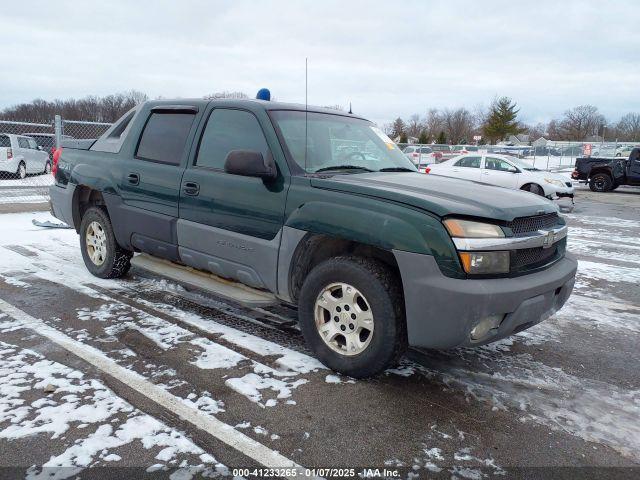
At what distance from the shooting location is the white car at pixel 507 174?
44.7 feet

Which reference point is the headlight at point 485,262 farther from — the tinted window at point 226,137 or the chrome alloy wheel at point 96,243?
the chrome alloy wheel at point 96,243

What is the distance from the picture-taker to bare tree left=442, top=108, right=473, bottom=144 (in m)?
86.4

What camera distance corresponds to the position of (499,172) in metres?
14.3

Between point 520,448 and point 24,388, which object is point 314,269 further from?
point 24,388

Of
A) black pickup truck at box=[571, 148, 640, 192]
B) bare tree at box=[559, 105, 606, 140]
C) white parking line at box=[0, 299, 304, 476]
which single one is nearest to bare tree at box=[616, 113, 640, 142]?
bare tree at box=[559, 105, 606, 140]

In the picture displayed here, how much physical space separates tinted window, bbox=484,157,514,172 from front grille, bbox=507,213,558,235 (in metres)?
11.5

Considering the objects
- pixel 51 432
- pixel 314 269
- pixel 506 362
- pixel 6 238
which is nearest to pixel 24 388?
pixel 51 432

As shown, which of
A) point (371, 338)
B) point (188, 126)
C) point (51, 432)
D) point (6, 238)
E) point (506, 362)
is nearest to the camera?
point (51, 432)

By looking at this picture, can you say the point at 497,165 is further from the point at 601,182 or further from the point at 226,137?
the point at 226,137

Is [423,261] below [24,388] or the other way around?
the other way around

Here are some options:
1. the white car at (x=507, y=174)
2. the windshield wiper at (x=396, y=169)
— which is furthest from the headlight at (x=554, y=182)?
the windshield wiper at (x=396, y=169)

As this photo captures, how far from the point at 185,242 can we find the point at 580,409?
3.10 metres

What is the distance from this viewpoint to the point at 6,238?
7.29 m

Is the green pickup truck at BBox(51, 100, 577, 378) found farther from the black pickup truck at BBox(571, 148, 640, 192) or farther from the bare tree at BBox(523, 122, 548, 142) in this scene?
the bare tree at BBox(523, 122, 548, 142)
